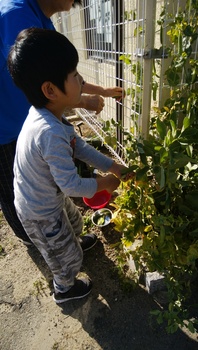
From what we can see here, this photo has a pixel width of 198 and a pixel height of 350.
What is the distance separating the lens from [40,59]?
109 centimetres

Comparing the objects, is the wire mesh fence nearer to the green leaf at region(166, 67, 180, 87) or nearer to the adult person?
the green leaf at region(166, 67, 180, 87)

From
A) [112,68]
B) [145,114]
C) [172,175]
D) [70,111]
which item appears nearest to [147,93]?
[145,114]

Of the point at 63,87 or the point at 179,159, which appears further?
the point at 63,87

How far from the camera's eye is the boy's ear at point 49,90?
3.75 feet

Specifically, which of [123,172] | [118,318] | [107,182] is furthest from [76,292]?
[123,172]

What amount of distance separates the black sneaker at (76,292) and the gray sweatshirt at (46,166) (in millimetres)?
632

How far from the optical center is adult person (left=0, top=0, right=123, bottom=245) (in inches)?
52.9

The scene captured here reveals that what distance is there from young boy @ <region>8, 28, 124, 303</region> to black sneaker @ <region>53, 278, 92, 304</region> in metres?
0.09

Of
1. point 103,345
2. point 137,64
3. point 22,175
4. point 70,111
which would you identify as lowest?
point 103,345

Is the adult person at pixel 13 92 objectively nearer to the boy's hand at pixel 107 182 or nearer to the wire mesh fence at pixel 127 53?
the wire mesh fence at pixel 127 53

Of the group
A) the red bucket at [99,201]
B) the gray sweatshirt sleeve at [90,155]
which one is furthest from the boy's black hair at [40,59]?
the red bucket at [99,201]

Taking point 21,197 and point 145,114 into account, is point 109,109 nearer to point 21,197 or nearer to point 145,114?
point 145,114

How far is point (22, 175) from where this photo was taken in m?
1.40

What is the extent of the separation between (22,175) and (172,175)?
0.80 meters
